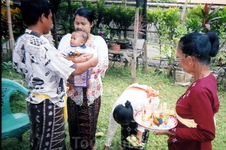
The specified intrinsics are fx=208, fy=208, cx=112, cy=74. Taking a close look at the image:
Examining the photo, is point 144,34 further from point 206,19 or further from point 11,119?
point 11,119

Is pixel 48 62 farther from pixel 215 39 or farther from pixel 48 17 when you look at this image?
pixel 215 39

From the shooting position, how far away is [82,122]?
282cm

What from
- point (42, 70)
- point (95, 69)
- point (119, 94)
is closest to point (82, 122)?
point (95, 69)

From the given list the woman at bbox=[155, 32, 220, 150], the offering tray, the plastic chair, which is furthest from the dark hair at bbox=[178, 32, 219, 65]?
the plastic chair

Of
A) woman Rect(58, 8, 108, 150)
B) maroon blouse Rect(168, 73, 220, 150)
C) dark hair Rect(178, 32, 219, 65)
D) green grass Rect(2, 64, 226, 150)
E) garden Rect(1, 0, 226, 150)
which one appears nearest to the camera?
maroon blouse Rect(168, 73, 220, 150)

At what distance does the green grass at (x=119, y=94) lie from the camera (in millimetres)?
3475

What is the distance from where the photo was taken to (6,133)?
2.64m

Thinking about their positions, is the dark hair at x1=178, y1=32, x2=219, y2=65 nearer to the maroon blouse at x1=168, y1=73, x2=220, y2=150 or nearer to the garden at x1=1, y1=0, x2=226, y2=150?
the maroon blouse at x1=168, y1=73, x2=220, y2=150

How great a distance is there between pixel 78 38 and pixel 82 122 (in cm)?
113

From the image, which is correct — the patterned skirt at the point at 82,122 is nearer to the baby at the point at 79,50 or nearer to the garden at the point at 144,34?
the baby at the point at 79,50

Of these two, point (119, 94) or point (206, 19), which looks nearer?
point (119, 94)

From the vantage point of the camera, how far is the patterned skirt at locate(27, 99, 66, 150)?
1926 mm

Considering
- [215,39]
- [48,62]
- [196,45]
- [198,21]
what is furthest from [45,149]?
[198,21]

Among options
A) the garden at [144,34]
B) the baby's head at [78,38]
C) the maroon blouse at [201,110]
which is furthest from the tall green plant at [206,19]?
the maroon blouse at [201,110]
